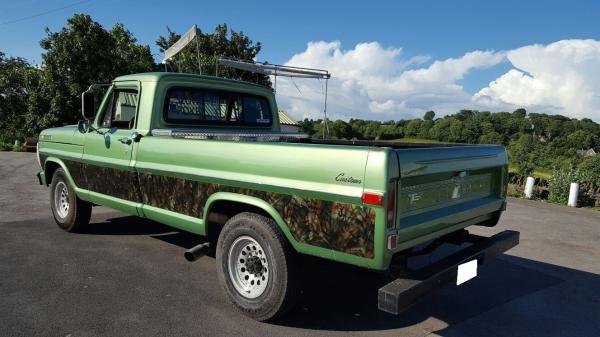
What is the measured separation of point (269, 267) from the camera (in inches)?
136

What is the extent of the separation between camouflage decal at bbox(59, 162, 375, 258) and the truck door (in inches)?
12.7

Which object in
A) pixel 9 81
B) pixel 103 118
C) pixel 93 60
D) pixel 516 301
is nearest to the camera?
pixel 516 301

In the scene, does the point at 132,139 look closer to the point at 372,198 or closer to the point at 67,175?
the point at 67,175

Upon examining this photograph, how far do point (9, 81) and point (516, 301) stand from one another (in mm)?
33083

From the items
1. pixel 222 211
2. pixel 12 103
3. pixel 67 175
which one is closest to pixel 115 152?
pixel 67 175

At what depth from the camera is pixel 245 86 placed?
5691 mm

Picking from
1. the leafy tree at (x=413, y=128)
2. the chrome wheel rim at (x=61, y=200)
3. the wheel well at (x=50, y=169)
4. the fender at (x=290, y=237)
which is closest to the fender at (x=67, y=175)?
the wheel well at (x=50, y=169)

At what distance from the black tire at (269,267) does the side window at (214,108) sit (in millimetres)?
1808

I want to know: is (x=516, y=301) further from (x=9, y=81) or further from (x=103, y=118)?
(x=9, y=81)

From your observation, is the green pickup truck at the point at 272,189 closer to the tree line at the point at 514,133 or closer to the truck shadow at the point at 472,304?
the truck shadow at the point at 472,304

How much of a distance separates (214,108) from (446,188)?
2.98 meters

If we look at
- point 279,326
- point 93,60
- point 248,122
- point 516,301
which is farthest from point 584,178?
point 93,60

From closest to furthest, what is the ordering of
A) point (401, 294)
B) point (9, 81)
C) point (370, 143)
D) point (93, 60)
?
point (401, 294), point (370, 143), point (93, 60), point (9, 81)

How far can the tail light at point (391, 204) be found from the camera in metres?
2.84
